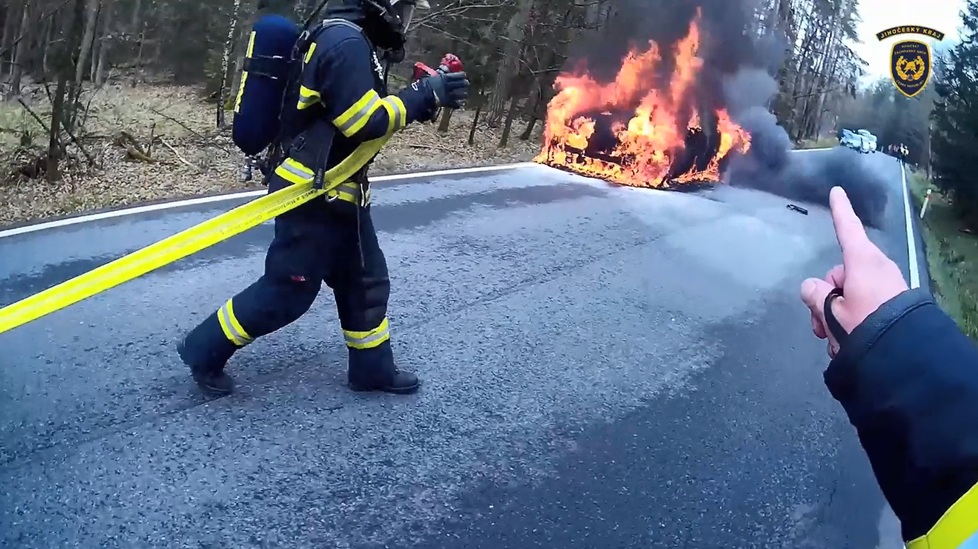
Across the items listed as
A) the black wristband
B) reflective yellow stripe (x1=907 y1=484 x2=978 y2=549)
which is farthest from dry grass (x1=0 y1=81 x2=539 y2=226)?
reflective yellow stripe (x1=907 y1=484 x2=978 y2=549)

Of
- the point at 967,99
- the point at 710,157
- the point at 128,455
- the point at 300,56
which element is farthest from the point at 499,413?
the point at 967,99

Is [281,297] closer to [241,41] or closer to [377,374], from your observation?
[377,374]

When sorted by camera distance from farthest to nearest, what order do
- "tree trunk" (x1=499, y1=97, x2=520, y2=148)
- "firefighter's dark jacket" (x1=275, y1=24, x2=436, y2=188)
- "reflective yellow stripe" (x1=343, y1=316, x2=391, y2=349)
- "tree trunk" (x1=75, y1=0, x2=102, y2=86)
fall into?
"tree trunk" (x1=499, y1=97, x2=520, y2=148)
"tree trunk" (x1=75, y1=0, x2=102, y2=86)
"reflective yellow stripe" (x1=343, y1=316, x2=391, y2=349)
"firefighter's dark jacket" (x1=275, y1=24, x2=436, y2=188)

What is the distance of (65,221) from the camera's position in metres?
6.63

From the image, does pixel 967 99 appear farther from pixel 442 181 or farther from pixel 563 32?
pixel 442 181

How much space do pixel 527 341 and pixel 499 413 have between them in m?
1.09

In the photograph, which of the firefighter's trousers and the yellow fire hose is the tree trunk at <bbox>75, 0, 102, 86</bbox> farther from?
the yellow fire hose

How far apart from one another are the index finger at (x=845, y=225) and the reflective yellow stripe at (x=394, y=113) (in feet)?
7.49

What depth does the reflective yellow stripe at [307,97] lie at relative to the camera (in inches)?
134

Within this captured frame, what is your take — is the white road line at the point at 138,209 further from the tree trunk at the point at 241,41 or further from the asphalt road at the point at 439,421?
the tree trunk at the point at 241,41

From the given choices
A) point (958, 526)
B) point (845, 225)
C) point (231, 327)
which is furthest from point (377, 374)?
point (958, 526)

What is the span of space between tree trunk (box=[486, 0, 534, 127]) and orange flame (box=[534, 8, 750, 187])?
1891mm

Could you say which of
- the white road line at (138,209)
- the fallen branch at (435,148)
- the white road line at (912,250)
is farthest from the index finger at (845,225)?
the fallen branch at (435,148)

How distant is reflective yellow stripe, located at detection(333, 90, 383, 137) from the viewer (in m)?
3.35
